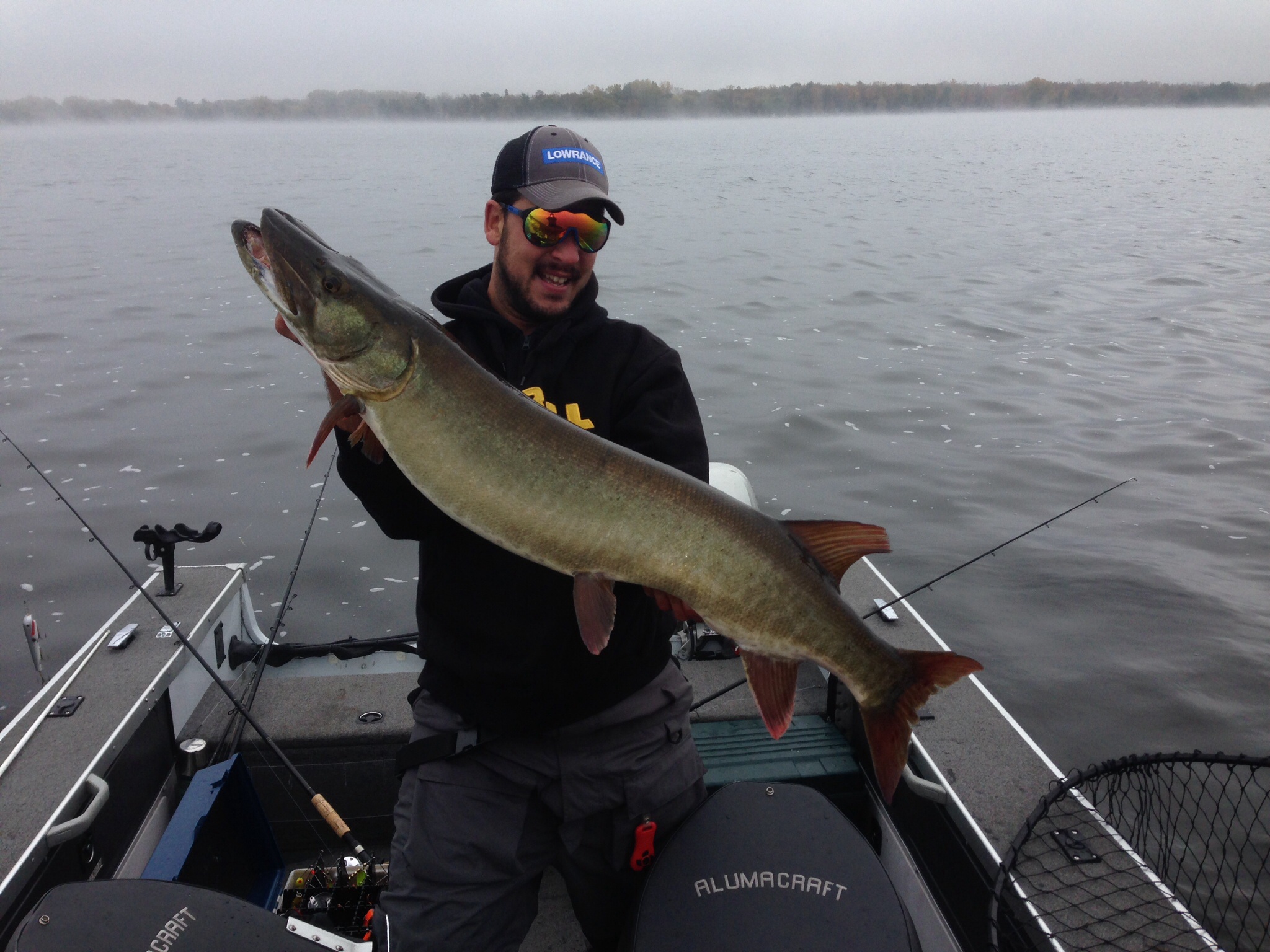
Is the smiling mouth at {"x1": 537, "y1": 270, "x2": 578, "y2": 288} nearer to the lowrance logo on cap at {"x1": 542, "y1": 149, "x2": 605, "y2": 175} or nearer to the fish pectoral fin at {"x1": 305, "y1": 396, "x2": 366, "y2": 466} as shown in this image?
the lowrance logo on cap at {"x1": 542, "y1": 149, "x2": 605, "y2": 175}

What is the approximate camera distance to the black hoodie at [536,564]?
2439 mm

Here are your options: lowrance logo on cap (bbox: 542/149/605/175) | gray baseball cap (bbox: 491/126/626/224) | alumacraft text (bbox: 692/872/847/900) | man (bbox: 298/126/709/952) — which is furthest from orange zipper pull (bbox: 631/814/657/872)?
lowrance logo on cap (bbox: 542/149/605/175)

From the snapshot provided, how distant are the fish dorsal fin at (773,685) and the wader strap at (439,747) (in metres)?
0.80

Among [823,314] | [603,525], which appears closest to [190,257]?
[823,314]

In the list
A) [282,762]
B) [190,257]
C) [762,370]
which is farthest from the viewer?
[190,257]

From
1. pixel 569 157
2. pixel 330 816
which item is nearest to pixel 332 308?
pixel 569 157

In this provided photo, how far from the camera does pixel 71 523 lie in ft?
22.7

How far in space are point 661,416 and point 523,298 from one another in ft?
1.90

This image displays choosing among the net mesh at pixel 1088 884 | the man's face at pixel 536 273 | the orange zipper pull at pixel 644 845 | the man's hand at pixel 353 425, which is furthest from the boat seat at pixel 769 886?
the man's face at pixel 536 273

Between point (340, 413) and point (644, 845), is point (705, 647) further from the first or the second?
point (340, 413)

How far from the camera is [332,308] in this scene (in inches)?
78.8

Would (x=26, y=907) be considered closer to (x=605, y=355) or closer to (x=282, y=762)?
(x=282, y=762)

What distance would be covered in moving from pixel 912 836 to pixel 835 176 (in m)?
30.3

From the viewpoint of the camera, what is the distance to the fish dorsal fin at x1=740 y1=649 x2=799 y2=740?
224 centimetres
